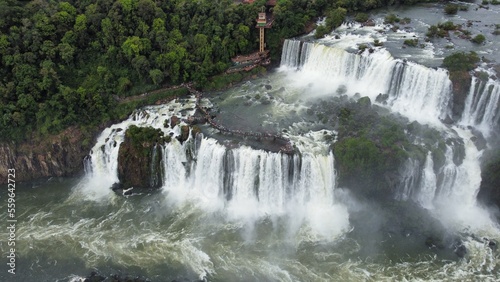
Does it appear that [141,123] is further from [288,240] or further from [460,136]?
[460,136]

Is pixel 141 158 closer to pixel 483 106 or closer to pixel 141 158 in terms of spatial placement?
pixel 141 158

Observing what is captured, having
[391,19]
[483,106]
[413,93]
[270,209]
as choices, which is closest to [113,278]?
[270,209]

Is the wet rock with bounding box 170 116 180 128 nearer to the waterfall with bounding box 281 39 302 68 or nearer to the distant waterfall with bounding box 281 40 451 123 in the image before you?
the distant waterfall with bounding box 281 40 451 123

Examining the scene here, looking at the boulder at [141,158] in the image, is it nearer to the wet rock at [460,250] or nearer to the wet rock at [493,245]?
the wet rock at [460,250]

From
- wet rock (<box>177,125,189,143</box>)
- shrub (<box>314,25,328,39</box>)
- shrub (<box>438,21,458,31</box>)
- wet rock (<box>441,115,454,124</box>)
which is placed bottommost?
wet rock (<box>177,125,189,143</box>)

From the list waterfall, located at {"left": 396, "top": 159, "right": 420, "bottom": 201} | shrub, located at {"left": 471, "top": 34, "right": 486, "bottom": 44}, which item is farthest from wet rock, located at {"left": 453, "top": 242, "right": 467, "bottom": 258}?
shrub, located at {"left": 471, "top": 34, "right": 486, "bottom": 44}

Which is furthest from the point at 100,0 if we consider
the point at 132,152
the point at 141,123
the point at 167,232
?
the point at 167,232

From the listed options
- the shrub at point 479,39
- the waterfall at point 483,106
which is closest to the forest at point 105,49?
the shrub at point 479,39
